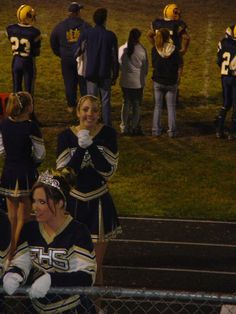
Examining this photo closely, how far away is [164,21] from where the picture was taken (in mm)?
17016

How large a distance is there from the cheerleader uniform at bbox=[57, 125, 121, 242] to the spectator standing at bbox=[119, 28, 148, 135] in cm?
649

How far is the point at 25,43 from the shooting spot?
16.5m

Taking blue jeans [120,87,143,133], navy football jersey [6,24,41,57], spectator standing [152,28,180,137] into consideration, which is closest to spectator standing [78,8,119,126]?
blue jeans [120,87,143,133]

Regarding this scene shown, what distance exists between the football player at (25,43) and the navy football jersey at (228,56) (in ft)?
9.98

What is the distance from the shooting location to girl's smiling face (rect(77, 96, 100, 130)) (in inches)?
372

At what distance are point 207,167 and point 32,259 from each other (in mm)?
7960

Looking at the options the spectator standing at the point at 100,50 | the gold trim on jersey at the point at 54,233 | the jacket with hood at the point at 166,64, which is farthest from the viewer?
the jacket with hood at the point at 166,64

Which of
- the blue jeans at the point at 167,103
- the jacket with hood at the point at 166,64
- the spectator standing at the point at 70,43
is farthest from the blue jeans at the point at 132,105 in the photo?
the spectator standing at the point at 70,43

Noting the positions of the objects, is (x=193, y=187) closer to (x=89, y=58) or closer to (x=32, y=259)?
(x=89, y=58)

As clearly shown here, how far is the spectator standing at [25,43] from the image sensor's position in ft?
54.0

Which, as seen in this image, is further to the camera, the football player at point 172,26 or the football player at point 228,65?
the football player at point 172,26

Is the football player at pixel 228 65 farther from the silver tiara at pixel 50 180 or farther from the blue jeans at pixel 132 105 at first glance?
the silver tiara at pixel 50 180

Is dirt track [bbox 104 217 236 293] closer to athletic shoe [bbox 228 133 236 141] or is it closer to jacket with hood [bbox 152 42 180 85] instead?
jacket with hood [bbox 152 42 180 85]

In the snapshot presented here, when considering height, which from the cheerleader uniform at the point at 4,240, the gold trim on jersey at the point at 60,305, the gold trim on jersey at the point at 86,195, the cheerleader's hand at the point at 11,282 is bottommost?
the gold trim on jersey at the point at 60,305
